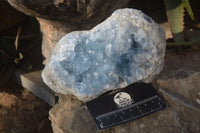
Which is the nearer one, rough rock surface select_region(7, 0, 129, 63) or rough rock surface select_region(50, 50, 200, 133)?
rough rock surface select_region(50, 50, 200, 133)

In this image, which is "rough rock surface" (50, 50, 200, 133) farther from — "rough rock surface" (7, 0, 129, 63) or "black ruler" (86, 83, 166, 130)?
"rough rock surface" (7, 0, 129, 63)

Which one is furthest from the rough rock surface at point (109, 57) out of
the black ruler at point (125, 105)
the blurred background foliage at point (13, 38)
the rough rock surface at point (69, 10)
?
the blurred background foliage at point (13, 38)

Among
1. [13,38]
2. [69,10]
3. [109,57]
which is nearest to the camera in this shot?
[109,57]

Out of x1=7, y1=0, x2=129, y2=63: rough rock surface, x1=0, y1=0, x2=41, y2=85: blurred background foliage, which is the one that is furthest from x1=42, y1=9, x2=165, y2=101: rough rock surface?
x1=0, y1=0, x2=41, y2=85: blurred background foliage

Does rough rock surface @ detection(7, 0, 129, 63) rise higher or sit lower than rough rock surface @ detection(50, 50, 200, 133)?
higher

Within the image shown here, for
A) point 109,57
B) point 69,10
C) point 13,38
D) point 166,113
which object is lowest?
point 166,113

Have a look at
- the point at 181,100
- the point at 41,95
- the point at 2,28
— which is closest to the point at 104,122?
the point at 181,100

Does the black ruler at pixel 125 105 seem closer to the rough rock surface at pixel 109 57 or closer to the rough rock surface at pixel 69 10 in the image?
the rough rock surface at pixel 109 57

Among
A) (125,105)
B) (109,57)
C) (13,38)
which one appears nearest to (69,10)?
(109,57)

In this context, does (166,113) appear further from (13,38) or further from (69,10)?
(13,38)
